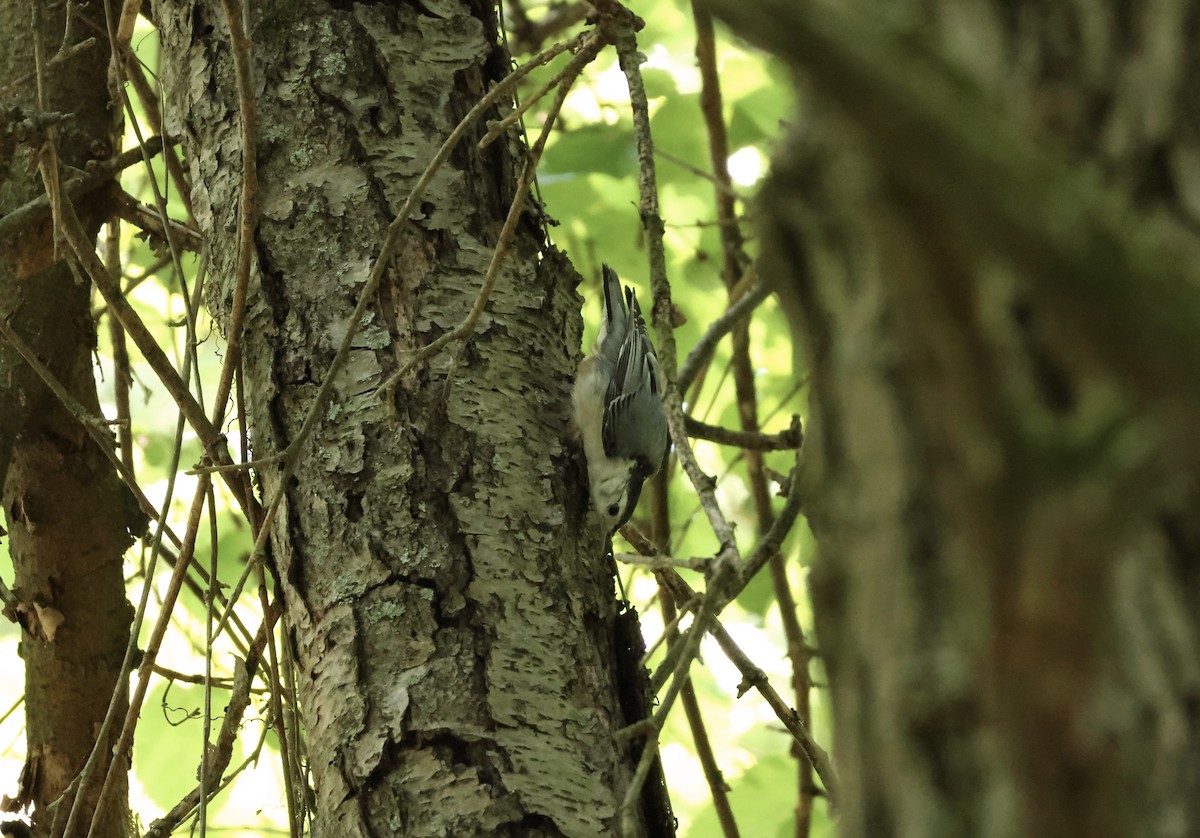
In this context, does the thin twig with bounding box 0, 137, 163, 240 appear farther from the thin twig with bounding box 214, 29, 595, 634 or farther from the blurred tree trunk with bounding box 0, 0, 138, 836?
the thin twig with bounding box 214, 29, 595, 634

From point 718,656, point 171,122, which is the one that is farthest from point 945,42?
point 718,656

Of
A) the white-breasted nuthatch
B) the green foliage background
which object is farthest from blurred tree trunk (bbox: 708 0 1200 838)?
the white-breasted nuthatch

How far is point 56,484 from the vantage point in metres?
2.13

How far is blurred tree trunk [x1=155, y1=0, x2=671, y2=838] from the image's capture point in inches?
56.6

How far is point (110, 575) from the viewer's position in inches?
84.5

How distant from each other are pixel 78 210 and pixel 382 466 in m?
0.95

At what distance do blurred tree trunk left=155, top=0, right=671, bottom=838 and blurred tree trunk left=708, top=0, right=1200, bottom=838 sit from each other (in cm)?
93

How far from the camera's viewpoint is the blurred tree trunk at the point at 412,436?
4.71 ft

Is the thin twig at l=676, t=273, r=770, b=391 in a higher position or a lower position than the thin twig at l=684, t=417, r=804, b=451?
lower

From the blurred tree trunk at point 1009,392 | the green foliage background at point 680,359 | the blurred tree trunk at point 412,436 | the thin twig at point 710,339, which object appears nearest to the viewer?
the blurred tree trunk at point 1009,392

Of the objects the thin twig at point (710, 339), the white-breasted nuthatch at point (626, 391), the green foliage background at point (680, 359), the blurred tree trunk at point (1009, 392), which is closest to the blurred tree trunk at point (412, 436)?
the thin twig at point (710, 339)

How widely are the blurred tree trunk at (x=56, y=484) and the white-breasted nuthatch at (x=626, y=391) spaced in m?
1.13

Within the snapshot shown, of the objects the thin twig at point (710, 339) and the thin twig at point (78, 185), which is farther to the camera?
the thin twig at point (78, 185)

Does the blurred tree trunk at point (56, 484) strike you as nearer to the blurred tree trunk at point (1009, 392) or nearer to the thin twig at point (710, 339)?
the thin twig at point (710, 339)
